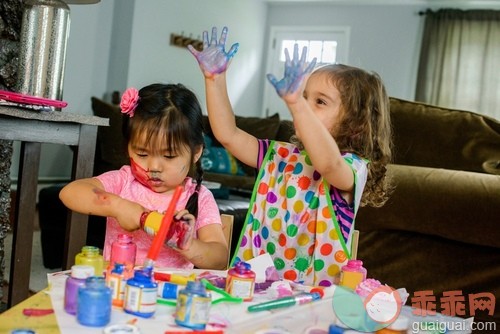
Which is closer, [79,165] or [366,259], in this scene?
[79,165]

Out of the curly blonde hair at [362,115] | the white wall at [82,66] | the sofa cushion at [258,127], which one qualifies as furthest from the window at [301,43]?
the curly blonde hair at [362,115]

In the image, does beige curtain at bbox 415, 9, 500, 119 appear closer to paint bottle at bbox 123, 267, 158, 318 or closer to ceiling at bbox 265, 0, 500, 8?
ceiling at bbox 265, 0, 500, 8

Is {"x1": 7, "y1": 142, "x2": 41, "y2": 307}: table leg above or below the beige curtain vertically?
below

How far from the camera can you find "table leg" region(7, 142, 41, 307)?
1.43 m

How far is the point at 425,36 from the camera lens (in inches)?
249

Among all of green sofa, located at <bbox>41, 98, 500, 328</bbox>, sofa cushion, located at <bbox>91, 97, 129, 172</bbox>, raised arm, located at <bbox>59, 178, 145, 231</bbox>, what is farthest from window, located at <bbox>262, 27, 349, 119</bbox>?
raised arm, located at <bbox>59, 178, 145, 231</bbox>

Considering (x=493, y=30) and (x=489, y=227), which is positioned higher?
(x=493, y=30)

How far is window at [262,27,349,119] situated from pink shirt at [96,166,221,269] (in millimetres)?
5382

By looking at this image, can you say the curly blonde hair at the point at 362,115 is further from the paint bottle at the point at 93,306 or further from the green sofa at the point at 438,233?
the green sofa at the point at 438,233

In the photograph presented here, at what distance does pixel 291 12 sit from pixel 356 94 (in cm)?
587

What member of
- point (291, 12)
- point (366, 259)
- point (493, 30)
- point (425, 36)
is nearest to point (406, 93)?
point (425, 36)

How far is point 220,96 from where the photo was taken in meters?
1.23

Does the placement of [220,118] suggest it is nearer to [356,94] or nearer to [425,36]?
[356,94]

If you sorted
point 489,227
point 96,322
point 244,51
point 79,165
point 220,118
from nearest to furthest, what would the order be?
point 96,322, point 220,118, point 79,165, point 489,227, point 244,51
